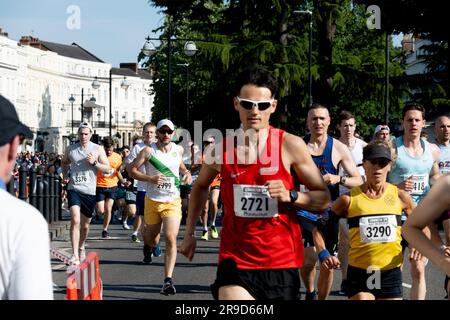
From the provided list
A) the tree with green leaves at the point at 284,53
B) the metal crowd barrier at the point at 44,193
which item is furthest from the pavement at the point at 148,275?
the tree with green leaves at the point at 284,53

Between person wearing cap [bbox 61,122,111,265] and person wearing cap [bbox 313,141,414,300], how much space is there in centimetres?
734

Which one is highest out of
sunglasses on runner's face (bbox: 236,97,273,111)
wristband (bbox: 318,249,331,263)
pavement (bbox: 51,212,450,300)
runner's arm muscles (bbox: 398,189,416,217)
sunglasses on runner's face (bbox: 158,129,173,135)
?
sunglasses on runner's face (bbox: 236,97,273,111)

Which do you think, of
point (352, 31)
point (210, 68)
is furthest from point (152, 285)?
point (352, 31)

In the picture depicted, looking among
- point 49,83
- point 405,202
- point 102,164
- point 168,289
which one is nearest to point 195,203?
point 405,202

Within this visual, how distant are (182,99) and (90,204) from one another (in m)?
59.5

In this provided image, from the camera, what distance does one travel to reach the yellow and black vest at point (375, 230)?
26.8ft

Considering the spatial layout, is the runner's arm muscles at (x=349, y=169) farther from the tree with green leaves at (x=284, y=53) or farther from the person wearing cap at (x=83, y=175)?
the tree with green leaves at (x=284, y=53)

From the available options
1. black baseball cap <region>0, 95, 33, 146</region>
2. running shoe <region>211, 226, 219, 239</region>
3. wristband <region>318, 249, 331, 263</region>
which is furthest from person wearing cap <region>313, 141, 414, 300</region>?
running shoe <region>211, 226, 219, 239</region>

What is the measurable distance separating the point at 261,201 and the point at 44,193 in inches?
654

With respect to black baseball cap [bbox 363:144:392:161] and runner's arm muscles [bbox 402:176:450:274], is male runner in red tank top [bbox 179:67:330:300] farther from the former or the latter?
black baseball cap [bbox 363:144:392:161]

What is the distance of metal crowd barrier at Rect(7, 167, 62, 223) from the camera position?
19.9 m

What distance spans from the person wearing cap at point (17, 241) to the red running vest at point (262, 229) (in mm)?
2949

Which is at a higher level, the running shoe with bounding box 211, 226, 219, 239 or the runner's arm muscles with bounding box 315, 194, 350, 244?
the runner's arm muscles with bounding box 315, 194, 350, 244

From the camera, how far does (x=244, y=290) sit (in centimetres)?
634
